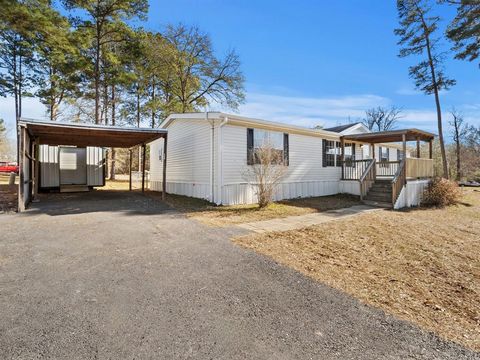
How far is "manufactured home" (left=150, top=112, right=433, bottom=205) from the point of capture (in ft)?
32.6

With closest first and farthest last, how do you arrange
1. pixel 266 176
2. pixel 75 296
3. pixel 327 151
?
pixel 75 296, pixel 266 176, pixel 327 151

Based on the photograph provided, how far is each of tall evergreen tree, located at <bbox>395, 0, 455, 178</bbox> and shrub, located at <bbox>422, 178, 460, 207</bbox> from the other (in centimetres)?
718

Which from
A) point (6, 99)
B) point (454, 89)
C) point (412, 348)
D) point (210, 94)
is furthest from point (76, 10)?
point (454, 89)

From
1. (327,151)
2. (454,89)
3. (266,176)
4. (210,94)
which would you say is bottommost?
(266,176)

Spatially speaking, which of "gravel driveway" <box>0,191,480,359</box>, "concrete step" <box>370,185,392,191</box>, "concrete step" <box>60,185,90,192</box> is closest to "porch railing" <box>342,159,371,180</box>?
"concrete step" <box>370,185,392,191</box>

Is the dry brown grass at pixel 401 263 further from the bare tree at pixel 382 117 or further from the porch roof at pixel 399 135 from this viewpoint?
the bare tree at pixel 382 117

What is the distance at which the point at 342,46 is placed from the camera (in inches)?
622

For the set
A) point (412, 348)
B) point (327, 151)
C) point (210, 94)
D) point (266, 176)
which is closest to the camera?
point (412, 348)

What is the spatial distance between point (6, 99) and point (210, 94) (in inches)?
628

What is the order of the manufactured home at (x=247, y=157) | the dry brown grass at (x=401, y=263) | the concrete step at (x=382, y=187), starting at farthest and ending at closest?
the concrete step at (x=382, y=187)
the manufactured home at (x=247, y=157)
the dry brown grass at (x=401, y=263)

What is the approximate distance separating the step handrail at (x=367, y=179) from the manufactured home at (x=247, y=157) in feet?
0.16

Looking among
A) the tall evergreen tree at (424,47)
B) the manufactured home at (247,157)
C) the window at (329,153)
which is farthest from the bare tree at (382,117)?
the window at (329,153)

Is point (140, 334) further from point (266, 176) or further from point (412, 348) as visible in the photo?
point (266, 176)

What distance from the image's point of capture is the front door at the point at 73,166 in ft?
46.8
